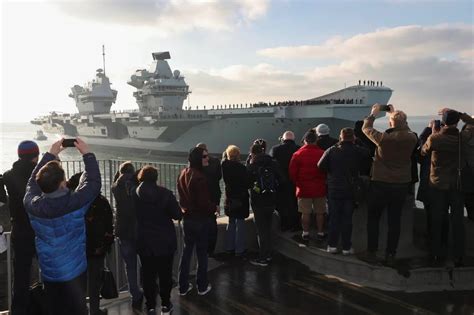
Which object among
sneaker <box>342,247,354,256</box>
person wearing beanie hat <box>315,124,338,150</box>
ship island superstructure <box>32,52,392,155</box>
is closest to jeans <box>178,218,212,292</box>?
sneaker <box>342,247,354,256</box>

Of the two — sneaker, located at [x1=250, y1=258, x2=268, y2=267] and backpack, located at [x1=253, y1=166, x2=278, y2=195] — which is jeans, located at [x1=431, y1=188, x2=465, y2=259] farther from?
sneaker, located at [x1=250, y1=258, x2=268, y2=267]

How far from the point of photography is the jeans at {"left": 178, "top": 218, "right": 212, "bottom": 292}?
3988 mm

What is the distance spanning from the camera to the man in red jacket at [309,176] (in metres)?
4.91

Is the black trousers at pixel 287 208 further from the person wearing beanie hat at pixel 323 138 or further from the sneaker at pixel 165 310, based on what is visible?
the sneaker at pixel 165 310

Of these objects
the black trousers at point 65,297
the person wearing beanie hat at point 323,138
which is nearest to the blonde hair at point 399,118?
the person wearing beanie hat at point 323,138

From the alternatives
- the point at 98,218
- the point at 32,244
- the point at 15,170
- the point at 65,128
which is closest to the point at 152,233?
the point at 98,218

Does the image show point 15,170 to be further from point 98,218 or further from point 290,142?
point 290,142

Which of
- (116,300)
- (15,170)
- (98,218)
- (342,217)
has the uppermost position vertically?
(15,170)

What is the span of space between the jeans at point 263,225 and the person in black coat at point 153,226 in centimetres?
154

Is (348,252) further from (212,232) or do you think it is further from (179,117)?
(179,117)

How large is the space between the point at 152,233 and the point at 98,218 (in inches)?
18.9

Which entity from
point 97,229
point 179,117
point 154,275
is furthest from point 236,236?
point 179,117

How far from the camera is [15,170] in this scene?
130 inches

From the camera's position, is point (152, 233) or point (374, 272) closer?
point (152, 233)
